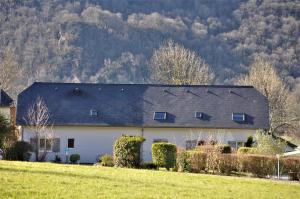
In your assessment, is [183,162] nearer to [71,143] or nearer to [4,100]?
[71,143]

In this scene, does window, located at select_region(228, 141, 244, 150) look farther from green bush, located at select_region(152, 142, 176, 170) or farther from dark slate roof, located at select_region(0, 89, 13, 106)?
dark slate roof, located at select_region(0, 89, 13, 106)

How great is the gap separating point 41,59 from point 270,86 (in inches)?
1679

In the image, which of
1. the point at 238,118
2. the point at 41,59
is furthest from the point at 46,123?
the point at 41,59

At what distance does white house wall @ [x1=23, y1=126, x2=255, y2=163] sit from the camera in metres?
44.2

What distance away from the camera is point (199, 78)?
6544 centimetres

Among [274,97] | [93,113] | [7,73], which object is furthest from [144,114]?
[7,73]

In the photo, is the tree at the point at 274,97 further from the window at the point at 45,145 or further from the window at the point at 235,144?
the window at the point at 45,145

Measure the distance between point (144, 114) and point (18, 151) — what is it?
38.3ft

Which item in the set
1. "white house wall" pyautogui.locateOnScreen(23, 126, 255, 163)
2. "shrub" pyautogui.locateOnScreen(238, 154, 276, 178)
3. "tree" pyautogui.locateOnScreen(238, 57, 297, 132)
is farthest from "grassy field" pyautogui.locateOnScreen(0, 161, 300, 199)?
"tree" pyautogui.locateOnScreen(238, 57, 297, 132)

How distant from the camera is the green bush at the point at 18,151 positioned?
3650cm

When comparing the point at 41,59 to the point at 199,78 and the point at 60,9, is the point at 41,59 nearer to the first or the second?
the point at 60,9

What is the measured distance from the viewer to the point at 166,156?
31797mm

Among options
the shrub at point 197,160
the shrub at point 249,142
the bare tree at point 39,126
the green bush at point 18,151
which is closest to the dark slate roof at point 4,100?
the bare tree at point 39,126

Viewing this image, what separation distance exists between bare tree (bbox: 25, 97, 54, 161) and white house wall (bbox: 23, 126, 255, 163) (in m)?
0.75
